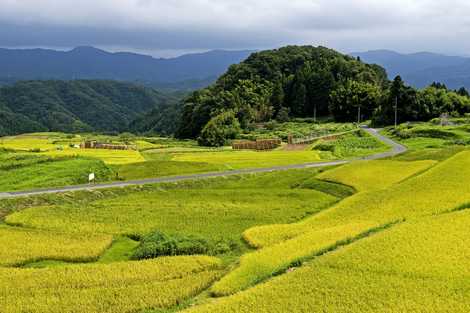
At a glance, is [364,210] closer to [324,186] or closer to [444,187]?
Result: [444,187]

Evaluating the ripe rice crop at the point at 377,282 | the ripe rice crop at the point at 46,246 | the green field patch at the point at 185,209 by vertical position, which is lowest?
the green field patch at the point at 185,209

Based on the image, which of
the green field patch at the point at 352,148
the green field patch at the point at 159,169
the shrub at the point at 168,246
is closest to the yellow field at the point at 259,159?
the green field patch at the point at 159,169

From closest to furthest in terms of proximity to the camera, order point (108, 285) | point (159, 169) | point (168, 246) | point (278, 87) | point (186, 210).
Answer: point (108, 285), point (168, 246), point (186, 210), point (159, 169), point (278, 87)

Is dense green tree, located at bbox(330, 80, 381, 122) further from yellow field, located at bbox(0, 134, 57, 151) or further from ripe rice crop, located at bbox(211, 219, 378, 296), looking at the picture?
ripe rice crop, located at bbox(211, 219, 378, 296)

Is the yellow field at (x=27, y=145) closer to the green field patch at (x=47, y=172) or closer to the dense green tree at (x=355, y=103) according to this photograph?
the green field patch at (x=47, y=172)

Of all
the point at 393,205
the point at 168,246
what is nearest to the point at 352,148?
the point at 393,205

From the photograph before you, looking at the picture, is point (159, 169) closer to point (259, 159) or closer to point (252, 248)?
point (259, 159)

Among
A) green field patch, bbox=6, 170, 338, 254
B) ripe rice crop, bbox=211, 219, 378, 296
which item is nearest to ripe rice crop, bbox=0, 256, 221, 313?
ripe rice crop, bbox=211, 219, 378, 296

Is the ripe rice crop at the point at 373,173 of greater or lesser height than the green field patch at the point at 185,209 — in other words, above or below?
above
